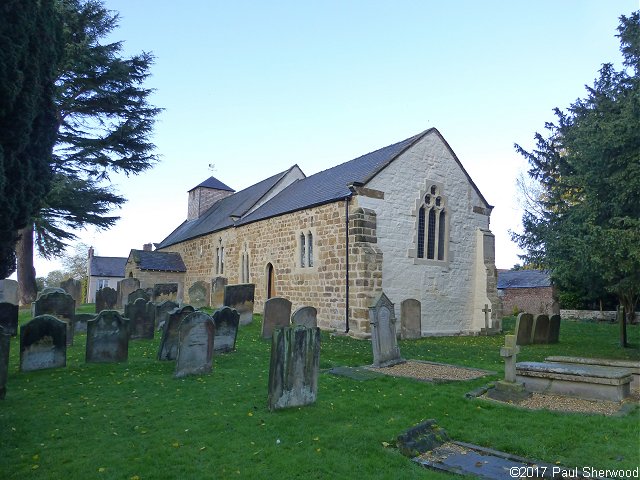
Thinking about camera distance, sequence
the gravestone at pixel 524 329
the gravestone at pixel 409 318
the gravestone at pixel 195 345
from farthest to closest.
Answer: the gravestone at pixel 409 318 → the gravestone at pixel 524 329 → the gravestone at pixel 195 345

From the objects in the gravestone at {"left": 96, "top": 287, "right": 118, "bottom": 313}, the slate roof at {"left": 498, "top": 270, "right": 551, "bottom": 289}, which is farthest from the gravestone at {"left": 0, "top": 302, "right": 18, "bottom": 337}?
the slate roof at {"left": 498, "top": 270, "right": 551, "bottom": 289}

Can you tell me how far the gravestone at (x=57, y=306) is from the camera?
476 inches

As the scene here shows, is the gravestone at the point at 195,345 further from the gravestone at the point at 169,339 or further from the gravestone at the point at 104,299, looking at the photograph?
the gravestone at the point at 104,299

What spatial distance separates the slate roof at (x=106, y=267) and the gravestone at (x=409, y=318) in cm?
4296

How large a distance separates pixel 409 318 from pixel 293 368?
370 inches

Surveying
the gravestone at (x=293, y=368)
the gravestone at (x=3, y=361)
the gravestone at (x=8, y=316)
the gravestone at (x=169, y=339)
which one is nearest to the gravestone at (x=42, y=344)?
the gravestone at (x=3, y=361)

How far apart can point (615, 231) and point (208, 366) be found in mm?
9337

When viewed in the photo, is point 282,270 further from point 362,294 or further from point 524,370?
point 524,370

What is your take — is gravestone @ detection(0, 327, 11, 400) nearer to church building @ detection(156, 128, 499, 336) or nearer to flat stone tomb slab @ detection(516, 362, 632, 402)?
flat stone tomb slab @ detection(516, 362, 632, 402)

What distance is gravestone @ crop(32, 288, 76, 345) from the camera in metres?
12.1

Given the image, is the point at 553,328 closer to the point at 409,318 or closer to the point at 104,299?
the point at 409,318

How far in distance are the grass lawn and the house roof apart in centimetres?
2090

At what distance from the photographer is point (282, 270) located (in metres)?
20.0
